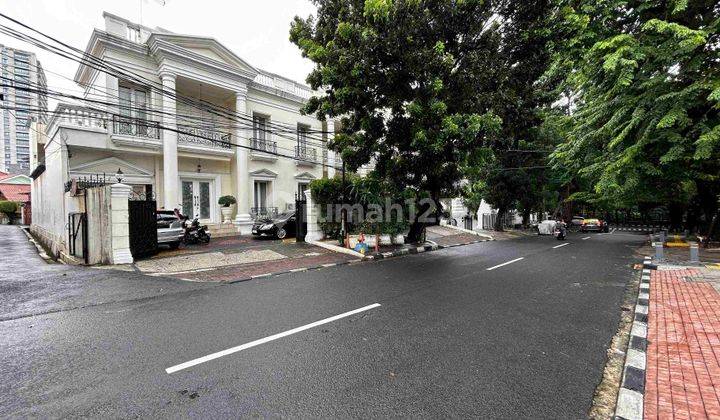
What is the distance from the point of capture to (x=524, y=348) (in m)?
3.76

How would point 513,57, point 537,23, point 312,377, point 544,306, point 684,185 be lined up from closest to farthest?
1. point 312,377
2. point 544,306
3. point 537,23
4. point 513,57
5. point 684,185

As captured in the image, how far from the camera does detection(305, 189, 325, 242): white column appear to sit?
1440 cm

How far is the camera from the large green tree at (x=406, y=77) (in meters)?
9.41

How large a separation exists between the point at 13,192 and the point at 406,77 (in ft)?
148

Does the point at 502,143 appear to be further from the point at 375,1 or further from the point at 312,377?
the point at 312,377

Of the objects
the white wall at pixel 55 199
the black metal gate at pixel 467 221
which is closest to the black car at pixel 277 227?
the white wall at pixel 55 199

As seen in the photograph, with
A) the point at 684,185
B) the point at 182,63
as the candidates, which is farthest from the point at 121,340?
the point at 684,185

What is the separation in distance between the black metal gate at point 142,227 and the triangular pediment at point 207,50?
8573mm

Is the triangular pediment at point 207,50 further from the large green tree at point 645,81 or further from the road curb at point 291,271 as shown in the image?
the large green tree at point 645,81

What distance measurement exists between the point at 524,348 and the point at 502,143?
10.3 metres

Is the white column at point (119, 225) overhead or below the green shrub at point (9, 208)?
below

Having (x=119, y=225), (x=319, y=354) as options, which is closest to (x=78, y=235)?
(x=119, y=225)

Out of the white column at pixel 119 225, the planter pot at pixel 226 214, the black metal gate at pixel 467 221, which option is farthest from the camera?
the black metal gate at pixel 467 221

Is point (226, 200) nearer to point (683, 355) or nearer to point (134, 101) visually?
point (134, 101)
